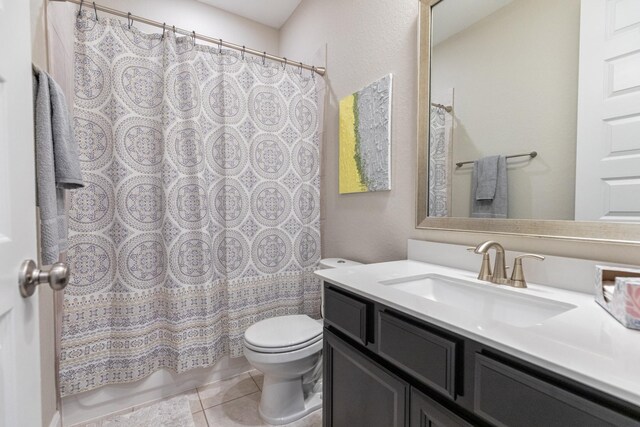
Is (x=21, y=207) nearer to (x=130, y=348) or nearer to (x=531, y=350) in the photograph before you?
(x=531, y=350)

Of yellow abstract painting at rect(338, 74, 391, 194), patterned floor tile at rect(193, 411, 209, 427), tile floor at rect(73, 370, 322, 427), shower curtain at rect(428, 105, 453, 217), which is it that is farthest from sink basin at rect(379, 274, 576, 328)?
patterned floor tile at rect(193, 411, 209, 427)

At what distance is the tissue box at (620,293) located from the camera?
24.4 inches

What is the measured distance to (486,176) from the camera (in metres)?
1.16

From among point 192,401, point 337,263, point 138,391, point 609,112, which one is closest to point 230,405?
point 192,401

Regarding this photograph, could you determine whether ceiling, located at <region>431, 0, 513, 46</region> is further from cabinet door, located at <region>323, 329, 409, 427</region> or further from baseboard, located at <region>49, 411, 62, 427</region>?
baseboard, located at <region>49, 411, 62, 427</region>

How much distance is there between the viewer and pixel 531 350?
53 cm

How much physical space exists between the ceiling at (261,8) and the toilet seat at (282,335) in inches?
93.1

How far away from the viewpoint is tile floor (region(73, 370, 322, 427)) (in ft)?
4.90

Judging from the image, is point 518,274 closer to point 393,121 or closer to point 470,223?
point 470,223

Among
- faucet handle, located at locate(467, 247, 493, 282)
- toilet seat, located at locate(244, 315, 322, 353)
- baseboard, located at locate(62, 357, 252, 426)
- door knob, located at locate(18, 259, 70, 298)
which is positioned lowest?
baseboard, located at locate(62, 357, 252, 426)

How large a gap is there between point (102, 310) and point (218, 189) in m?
0.84

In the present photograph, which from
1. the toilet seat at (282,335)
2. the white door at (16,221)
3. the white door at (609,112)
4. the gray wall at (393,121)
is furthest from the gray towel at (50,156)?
the white door at (609,112)

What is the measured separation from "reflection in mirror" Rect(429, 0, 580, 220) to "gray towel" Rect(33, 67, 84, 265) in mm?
1440

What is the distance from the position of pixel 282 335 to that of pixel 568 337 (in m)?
1.19
